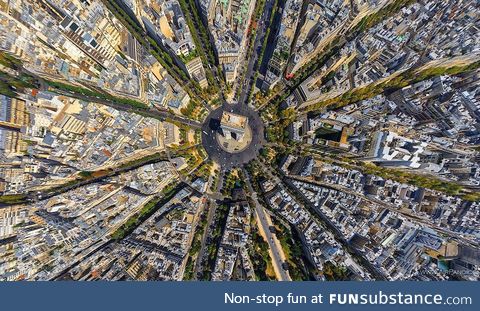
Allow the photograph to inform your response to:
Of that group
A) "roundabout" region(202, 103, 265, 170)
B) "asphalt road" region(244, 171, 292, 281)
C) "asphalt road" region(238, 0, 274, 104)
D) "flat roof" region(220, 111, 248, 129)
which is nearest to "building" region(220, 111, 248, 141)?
"flat roof" region(220, 111, 248, 129)

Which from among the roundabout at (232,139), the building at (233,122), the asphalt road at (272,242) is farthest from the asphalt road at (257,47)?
the asphalt road at (272,242)

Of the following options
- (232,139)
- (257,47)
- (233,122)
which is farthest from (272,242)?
(257,47)

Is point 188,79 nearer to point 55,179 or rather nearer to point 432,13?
point 55,179

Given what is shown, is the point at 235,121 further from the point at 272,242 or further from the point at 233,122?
the point at 272,242

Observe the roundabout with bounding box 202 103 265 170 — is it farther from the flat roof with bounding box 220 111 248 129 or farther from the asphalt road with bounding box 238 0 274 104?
the flat roof with bounding box 220 111 248 129

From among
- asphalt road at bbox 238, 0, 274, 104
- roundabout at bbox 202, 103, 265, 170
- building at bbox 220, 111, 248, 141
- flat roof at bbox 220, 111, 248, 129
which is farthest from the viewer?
asphalt road at bbox 238, 0, 274, 104

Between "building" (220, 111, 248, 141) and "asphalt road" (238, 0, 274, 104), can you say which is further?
"asphalt road" (238, 0, 274, 104)

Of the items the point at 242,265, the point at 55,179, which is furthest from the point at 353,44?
the point at 55,179

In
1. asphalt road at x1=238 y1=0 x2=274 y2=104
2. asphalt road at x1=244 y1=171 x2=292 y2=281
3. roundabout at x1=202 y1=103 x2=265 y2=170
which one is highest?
asphalt road at x1=238 y1=0 x2=274 y2=104

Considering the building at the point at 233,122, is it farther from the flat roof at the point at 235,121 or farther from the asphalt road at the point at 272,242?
the asphalt road at the point at 272,242
